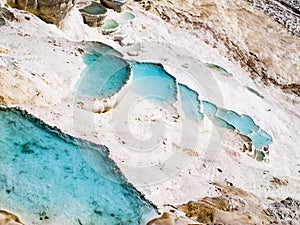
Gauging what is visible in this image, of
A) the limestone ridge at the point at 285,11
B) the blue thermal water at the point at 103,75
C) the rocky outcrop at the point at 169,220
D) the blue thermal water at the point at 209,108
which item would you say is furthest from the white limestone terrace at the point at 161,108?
the limestone ridge at the point at 285,11

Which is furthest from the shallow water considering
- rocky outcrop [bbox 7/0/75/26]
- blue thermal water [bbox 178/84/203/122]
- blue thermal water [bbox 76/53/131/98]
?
blue thermal water [bbox 178/84/203/122]

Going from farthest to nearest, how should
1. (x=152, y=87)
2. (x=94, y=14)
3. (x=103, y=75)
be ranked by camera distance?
(x=94, y=14)
(x=152, y=87)
(x=103, y=75)

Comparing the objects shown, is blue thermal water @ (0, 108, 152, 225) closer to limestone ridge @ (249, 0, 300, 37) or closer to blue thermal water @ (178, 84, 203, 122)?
blue thermal water @ (178, 84, 203, 122)

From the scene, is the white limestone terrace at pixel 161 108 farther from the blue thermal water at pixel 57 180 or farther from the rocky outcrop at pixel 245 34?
the rocky outcrop at pixel 245 34

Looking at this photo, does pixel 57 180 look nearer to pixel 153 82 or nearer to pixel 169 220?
pixel 169 220

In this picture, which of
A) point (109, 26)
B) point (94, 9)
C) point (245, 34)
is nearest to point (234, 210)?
point (109, 26)
